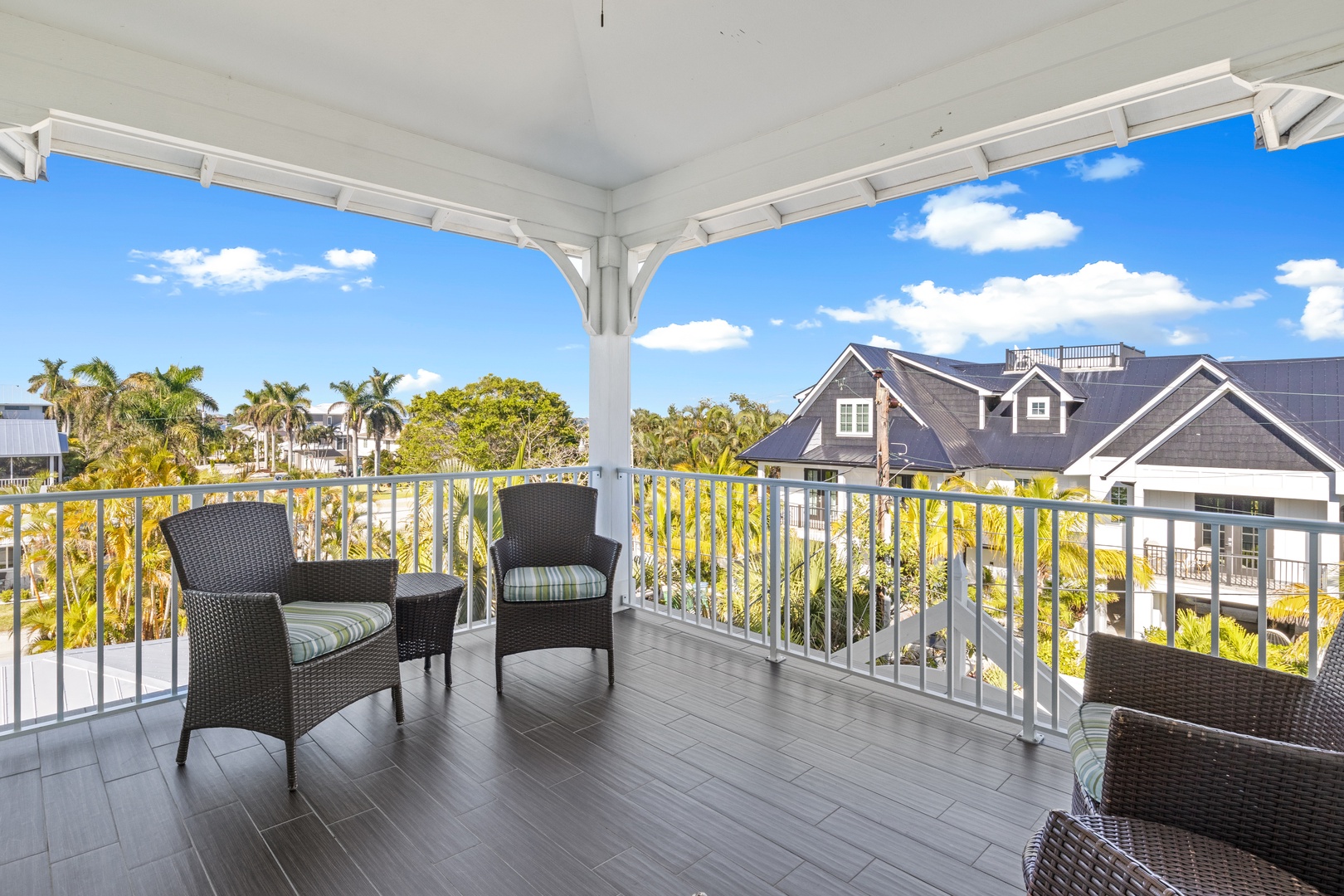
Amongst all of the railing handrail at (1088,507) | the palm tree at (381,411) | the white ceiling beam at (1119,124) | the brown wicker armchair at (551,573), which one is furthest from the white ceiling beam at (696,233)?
the palm tree at (381,411)

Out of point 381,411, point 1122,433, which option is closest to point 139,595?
point 1122,433

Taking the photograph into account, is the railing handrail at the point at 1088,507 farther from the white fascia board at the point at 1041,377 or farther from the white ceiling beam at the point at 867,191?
the white fascia board at the point at 1041,377

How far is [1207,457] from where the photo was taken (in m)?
5.88

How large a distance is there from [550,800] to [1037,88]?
322 centimetres

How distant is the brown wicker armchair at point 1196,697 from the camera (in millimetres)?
1493

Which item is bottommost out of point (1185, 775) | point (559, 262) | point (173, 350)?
point (1185, 775)

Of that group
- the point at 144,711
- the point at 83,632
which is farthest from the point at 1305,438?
the point at 83,632

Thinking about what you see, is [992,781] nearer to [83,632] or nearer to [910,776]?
A: [910,776]

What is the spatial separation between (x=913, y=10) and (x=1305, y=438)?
15.7ft

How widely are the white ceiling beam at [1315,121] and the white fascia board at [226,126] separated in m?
3.67

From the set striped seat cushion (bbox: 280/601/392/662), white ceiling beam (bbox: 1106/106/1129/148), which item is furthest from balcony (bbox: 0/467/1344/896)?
white ceiling beam (bbox: 1106/106/1129/148)

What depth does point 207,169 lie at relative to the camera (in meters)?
3.47

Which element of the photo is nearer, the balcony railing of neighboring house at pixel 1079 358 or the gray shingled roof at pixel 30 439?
the balcony railing of neighboring house at pixel 1079 358

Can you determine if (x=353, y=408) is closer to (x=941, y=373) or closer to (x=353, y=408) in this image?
(x=353, y=408)
